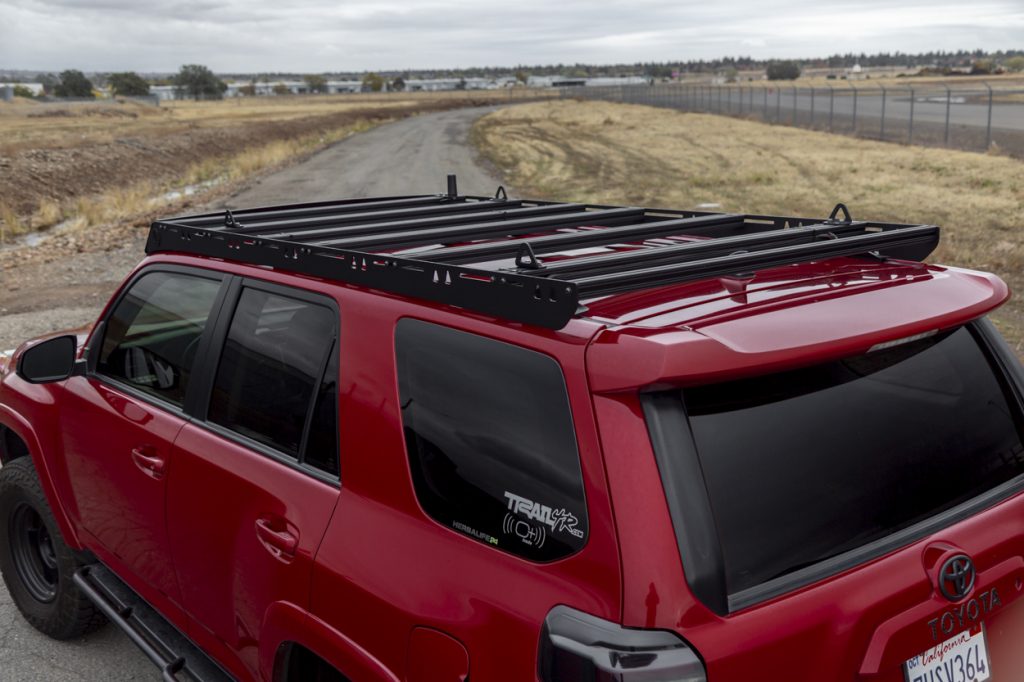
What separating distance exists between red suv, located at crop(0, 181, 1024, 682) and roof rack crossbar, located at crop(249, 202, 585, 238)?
366 mm

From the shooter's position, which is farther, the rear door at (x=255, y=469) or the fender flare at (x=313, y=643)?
the rear door at (x=255, y=469)

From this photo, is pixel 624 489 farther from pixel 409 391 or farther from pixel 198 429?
pixel 198 429

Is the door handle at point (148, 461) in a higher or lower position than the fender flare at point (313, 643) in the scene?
higher

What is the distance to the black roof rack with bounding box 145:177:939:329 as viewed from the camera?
2.20m

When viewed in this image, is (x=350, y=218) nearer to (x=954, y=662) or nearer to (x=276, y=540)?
(x=276, y=540)

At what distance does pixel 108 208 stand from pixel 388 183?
730 centimetres

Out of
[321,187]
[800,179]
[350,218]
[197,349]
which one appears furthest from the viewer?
[321,187]

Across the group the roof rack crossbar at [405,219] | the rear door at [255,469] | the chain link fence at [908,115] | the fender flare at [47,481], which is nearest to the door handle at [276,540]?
the rear door at [255,469]

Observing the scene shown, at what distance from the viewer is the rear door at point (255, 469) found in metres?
2.61

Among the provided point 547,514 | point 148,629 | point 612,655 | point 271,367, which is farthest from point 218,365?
point 612,655

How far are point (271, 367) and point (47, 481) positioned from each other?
1766 mm

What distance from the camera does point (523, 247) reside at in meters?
2.38

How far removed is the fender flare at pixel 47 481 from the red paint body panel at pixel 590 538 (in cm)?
111

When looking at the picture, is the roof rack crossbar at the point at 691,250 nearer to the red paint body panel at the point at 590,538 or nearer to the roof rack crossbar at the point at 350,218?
the red paint body panel at the point at 590,538
